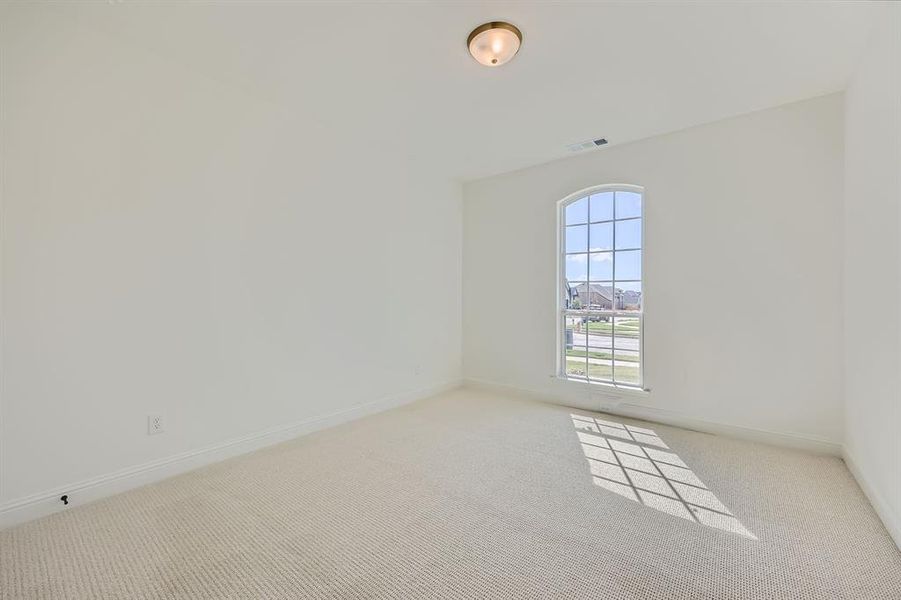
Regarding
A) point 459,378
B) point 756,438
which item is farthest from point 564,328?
point 756,438

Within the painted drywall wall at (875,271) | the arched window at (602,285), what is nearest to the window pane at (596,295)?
the arched window at (602,285)

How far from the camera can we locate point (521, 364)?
4.44 metres

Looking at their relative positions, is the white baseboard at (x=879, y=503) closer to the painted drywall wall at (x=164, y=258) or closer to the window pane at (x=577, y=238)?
the window pane at (x=577, y=238)

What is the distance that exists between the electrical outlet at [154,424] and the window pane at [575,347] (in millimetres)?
3482

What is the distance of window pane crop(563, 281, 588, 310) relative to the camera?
406 centimetres

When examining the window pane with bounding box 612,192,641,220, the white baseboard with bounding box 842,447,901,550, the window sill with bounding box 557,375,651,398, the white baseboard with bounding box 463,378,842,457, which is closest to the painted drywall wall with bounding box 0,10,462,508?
the white baseboard with bounding box 463,378,842,457

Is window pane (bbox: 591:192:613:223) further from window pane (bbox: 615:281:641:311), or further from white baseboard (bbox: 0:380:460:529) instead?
white baseboard (bbox: 0:380:460:529)

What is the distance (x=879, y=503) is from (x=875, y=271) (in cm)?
119

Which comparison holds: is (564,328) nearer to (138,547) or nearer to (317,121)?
(317,121)

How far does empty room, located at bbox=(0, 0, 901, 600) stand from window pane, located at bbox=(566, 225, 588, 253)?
0.09 meters

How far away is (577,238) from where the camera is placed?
4.11 metres

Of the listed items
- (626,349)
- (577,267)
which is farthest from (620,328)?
(577,267)

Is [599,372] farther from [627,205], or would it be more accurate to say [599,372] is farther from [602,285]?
[627,205]

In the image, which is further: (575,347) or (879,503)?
(575,347)
